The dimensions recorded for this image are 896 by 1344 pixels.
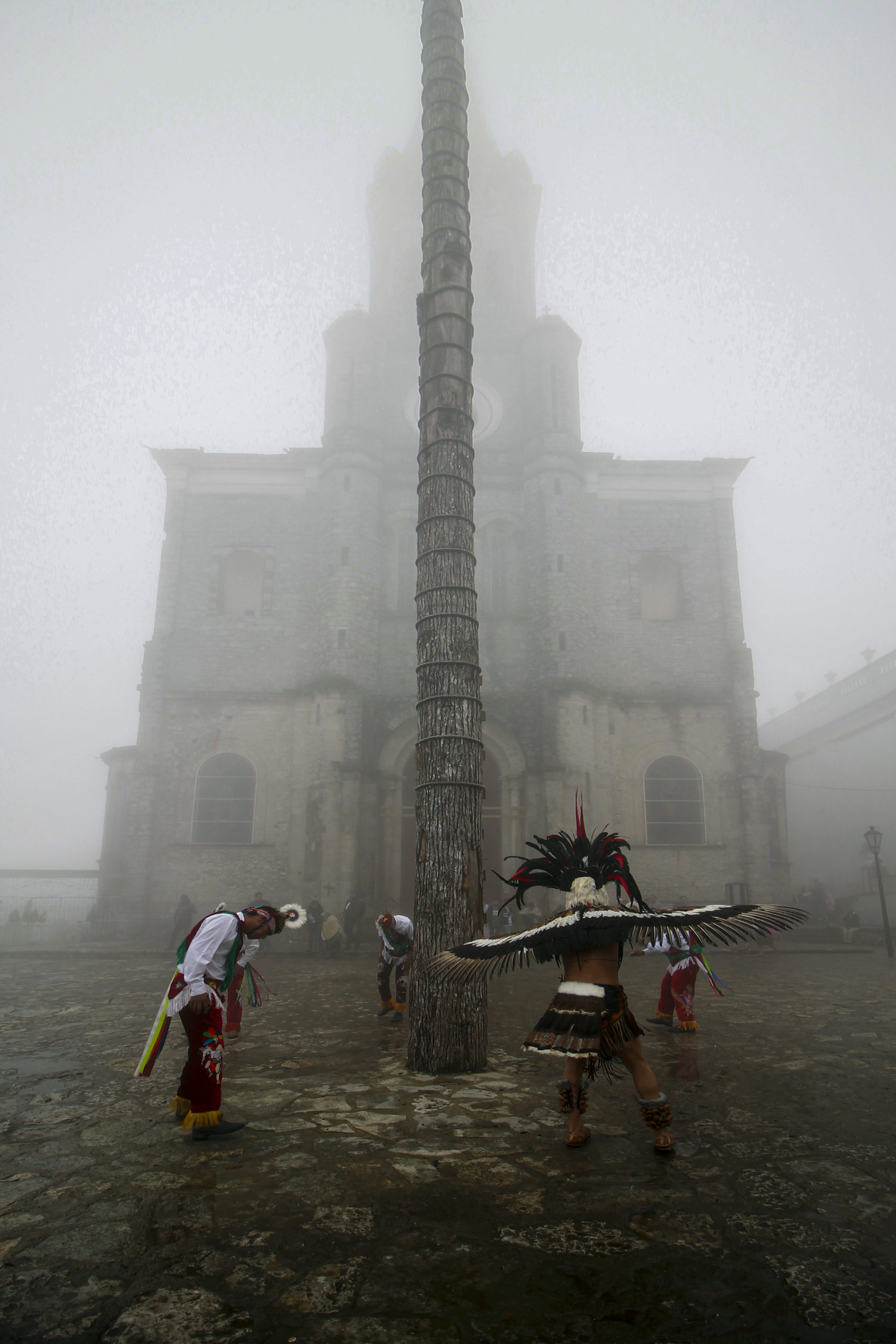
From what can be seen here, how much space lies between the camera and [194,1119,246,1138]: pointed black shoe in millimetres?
4465

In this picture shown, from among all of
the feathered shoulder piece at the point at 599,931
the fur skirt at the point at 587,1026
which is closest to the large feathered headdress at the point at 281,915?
the feathered shoulder piece at the point at 599,931

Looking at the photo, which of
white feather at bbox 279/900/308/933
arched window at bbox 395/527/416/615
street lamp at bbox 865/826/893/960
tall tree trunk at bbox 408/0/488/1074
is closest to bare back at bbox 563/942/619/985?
tall tree trunk at bbox 408/0/488/1074

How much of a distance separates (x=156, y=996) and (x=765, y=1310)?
9160mm

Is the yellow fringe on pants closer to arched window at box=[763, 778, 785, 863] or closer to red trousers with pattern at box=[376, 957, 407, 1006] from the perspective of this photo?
red trousers with pattern at box=[376, 957, 407, 1006]

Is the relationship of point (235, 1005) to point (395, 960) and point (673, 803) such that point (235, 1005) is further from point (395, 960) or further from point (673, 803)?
point (673, 803)

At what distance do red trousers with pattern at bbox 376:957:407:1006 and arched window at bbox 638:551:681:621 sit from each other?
50.1ft

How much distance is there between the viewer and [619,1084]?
5836 mm

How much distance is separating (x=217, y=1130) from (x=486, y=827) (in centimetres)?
1543

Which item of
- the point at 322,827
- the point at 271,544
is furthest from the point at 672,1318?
the point at 271,544

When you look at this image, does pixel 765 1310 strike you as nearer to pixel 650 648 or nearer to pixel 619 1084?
pixel 619 1084

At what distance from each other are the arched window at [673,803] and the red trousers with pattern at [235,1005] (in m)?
14.6

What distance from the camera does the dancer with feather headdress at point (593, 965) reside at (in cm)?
413

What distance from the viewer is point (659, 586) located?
2264 cm

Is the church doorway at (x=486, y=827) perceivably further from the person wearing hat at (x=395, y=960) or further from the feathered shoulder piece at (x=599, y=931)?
the feathered shoulder piece at (x=599, y=931)
